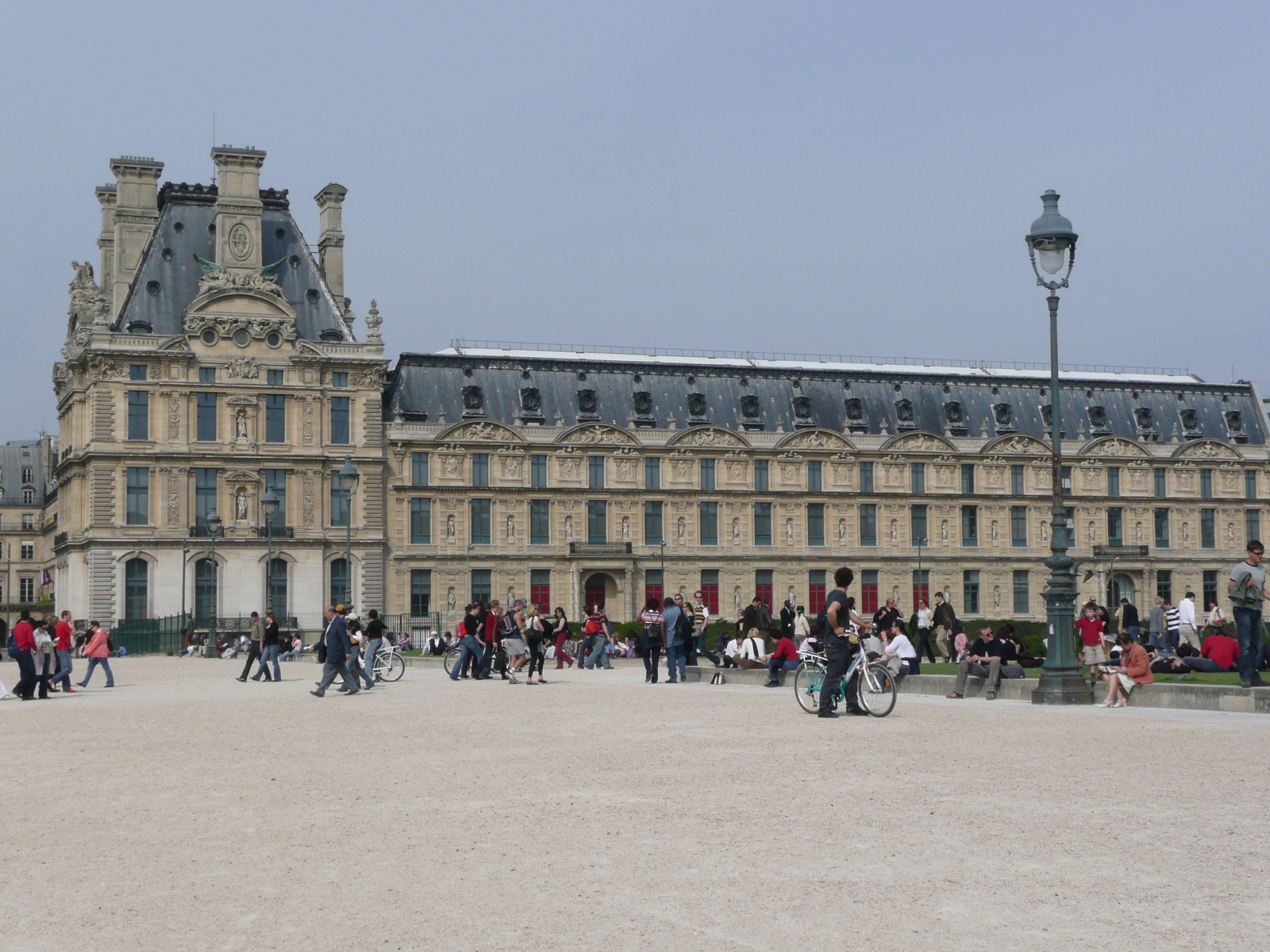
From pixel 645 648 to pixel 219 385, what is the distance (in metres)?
44.0

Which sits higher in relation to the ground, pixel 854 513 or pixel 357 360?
pixel 357 360

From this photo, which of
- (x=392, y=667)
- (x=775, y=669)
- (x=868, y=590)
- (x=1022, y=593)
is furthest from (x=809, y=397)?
(x=775, y=669)

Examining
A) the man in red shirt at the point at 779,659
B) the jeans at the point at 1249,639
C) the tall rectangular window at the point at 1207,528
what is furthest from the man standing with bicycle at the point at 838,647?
the tall rectangular window at the point at 1207,528

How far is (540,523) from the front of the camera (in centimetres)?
7662

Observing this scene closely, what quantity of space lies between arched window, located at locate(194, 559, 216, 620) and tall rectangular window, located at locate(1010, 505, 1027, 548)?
3911cm

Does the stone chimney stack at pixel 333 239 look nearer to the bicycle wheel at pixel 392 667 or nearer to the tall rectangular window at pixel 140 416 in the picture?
the tall rectangular window at pixel 140 416

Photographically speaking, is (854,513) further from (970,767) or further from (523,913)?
(523,913)

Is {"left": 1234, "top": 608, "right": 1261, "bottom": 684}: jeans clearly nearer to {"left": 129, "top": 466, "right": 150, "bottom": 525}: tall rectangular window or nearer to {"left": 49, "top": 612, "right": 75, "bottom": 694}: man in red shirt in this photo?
{"left": 49, "top": 612, "right": 75, "bottom": 694}: man in red shirt

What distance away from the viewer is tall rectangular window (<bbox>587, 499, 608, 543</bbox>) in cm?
7719

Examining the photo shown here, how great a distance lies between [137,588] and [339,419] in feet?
37.6

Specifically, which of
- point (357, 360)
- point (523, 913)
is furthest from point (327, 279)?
point (523, 913)

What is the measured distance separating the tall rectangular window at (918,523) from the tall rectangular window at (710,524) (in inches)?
396

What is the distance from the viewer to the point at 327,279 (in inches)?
3009

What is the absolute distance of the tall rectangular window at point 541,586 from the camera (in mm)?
76188
